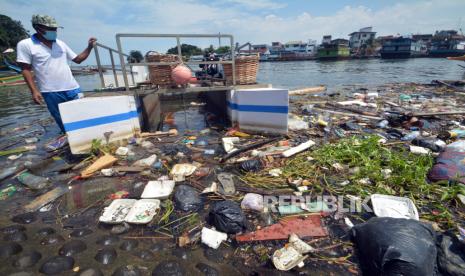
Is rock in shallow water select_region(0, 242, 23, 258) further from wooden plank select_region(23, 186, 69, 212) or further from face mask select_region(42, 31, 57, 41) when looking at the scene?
face mask select_region(42, 31, 57, 41)

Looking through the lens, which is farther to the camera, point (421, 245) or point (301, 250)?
point (301, 250)

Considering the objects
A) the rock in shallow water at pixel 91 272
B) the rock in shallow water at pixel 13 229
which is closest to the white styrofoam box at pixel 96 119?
the rock in shallow water at pixel 13 229

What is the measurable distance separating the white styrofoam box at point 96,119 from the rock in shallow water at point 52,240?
2423 mm

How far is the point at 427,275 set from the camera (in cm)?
163

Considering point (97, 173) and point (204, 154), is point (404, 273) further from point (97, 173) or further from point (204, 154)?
point (97, 173)

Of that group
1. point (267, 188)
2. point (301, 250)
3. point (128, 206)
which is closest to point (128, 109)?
point (128, 206)

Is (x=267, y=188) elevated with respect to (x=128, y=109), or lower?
lower

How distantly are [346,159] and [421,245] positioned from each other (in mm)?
2220

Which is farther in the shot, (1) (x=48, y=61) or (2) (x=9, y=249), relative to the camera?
(1) (x=48, y=61)

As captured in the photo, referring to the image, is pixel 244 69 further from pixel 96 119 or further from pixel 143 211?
pixel 143 211

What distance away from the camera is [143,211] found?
Answer: 8.78ft

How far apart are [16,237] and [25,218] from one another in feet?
1.40

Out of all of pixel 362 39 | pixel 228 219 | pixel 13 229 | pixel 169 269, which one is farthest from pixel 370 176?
pixel 362 39

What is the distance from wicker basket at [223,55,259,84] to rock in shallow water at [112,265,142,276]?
4.80m
